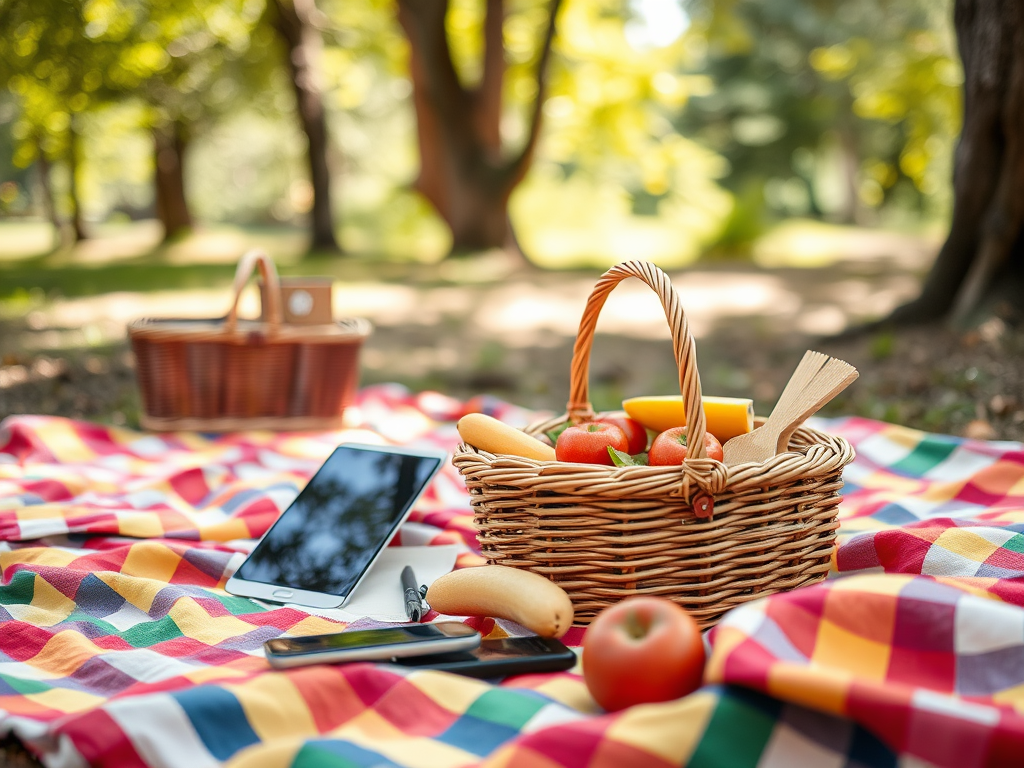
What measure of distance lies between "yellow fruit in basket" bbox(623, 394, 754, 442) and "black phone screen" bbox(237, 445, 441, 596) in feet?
1.68

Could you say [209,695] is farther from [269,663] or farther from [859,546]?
[859,546]

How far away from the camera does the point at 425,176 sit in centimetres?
1134

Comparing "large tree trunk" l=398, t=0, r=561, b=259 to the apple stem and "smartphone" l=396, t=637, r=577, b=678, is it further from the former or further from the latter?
the apple stem

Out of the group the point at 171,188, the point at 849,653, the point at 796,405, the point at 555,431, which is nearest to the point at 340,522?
the point at 555,431

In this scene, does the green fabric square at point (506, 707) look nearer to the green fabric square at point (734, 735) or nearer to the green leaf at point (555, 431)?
the green fabric square at point (734, 735)

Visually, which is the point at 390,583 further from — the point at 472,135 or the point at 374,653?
the point at 472,135

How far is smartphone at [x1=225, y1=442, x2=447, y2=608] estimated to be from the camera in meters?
1.94

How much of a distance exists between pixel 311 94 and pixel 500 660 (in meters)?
10.7

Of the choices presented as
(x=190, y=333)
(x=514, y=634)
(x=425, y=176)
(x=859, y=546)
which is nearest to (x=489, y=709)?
(x=514, y=634)

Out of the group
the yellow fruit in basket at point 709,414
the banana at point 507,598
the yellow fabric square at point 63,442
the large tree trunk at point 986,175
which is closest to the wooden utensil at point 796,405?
the yellow fruit in basket at point 709,414

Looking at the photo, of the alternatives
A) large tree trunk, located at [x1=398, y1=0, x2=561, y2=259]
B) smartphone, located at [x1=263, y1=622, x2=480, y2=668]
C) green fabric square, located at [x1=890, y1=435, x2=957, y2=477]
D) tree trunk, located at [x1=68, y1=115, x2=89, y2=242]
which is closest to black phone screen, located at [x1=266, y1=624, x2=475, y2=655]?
smartphone, located at [x1=263, y1=622, x2=480, y2=668]

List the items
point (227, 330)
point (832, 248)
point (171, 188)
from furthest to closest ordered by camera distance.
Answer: point (171, 188)
point (832, 248)
point (227, 330)

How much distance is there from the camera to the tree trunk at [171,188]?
14.7 meters

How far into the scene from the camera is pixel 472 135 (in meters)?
10.1
